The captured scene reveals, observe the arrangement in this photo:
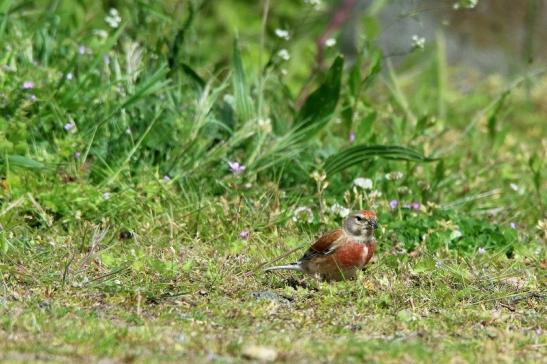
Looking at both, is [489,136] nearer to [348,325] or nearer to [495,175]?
[495,175]

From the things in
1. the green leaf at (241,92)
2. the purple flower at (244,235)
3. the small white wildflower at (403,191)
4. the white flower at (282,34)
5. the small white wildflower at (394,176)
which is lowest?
the purple flower at (244,235)

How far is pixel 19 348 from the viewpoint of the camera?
4281 millimetres

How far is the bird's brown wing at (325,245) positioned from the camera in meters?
5.75

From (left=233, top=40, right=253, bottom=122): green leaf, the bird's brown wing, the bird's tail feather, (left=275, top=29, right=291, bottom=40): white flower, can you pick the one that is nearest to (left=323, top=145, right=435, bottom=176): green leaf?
(left=233, top=40, right=253, bottom=122): green leaf

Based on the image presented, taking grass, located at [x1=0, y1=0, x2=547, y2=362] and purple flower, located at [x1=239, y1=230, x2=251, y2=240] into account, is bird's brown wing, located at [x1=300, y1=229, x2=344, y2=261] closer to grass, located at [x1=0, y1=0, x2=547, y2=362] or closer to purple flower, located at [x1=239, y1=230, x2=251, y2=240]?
grass, located at [x1=0, y1=0, x2=547, y2=362]

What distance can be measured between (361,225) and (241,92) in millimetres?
1724

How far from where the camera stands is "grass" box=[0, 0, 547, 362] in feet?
15.6

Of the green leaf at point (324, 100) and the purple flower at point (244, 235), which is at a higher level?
the green leaf at point (324, 100)

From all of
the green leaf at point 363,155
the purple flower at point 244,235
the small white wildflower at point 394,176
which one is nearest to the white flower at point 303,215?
the purple flower at point 244,235

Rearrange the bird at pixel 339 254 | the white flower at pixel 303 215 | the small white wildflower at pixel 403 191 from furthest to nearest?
1. the small white wildflower at pixel 403 191
2. the white flower at pixel 303 215
3. the bird at pixel 339 254

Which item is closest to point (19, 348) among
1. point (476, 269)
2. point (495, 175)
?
point (476, 269)

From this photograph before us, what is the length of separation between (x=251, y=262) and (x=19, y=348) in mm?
1730

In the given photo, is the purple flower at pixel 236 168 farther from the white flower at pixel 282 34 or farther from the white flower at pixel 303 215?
the white flower at pixel 282 34

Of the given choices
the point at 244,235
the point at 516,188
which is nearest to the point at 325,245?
the point at 244,235
